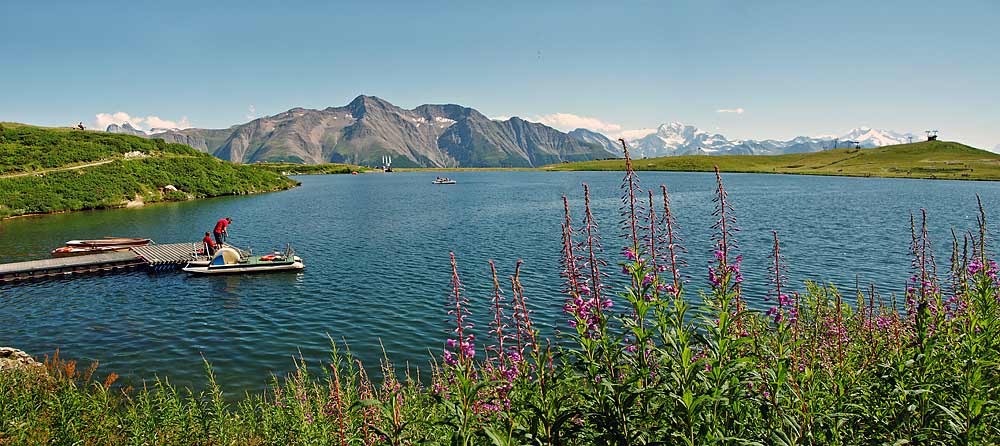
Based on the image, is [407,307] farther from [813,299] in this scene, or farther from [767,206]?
[767,206]

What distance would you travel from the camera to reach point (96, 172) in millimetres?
100188

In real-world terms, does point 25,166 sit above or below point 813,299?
above

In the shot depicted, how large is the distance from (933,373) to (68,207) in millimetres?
110272

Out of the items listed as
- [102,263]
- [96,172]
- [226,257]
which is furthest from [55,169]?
[226,257]

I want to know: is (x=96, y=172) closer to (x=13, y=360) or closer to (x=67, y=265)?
(x=67, y=265)

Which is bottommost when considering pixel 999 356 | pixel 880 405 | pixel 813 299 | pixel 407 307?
pixel 407 307

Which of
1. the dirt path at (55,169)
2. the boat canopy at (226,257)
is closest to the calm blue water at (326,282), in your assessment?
the boat canopy at (226,257)

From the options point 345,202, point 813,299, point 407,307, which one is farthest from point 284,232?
point 813,299

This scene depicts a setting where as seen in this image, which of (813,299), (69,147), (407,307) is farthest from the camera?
(69,147)

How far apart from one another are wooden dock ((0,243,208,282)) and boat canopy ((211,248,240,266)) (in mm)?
5170

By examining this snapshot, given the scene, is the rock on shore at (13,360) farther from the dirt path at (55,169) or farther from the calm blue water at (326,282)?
the dirt path at (55,169)

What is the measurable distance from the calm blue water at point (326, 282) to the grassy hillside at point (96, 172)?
14431 millimetres

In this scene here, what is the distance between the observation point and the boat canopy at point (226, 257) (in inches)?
1668

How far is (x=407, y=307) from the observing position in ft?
105
